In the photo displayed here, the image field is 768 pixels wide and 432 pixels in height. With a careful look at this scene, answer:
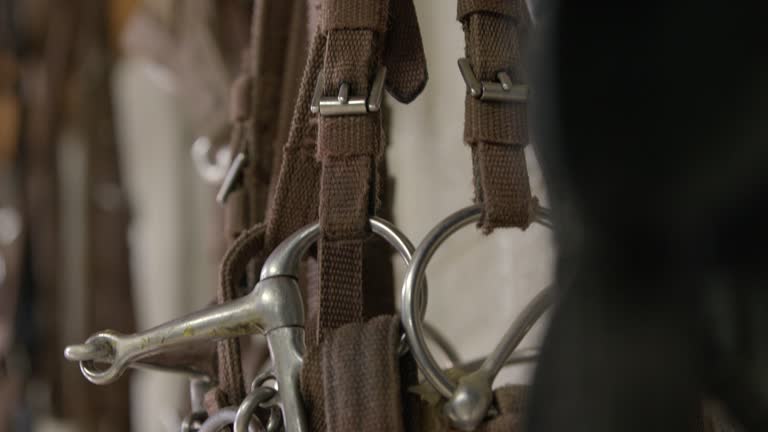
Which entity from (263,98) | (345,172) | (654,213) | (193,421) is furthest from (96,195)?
(654,213)

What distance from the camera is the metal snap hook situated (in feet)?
1.34

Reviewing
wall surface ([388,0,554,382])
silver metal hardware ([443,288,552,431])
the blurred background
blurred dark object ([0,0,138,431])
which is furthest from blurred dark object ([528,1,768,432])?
blurred dark object ([0,0,138,431])

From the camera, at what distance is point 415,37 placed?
0.48 metres

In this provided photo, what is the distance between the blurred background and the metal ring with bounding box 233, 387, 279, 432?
50 centimetres

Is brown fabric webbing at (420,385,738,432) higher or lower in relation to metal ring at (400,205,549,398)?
lower

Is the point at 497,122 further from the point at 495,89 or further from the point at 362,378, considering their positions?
the point at 362,378

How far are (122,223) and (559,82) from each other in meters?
1.06

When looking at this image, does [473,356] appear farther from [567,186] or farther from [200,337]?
[567,186]

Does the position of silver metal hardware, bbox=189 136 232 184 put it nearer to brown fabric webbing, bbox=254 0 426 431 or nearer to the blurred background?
the blurred background

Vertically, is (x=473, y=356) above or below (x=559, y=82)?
below

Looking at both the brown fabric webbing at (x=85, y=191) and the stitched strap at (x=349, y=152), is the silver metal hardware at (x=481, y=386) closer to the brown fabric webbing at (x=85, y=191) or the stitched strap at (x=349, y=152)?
the stitched strap at (x=349, y=152)

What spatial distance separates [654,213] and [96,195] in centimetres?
110

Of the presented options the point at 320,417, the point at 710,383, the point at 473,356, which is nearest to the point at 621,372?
the point at 710,383

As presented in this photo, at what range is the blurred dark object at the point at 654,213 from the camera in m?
0.27
